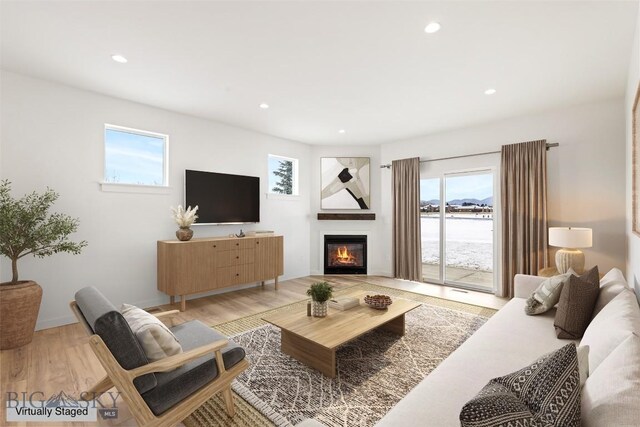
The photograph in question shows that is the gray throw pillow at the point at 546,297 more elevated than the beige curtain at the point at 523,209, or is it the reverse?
the beige curtain at the point at 523,209

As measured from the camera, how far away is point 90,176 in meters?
3.44

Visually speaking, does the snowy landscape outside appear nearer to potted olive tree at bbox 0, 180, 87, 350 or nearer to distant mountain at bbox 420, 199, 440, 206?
distant mountain at bbox 420, 199, 440, 206

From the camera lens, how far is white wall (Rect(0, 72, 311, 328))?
304 cm

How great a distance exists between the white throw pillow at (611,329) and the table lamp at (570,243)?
189 centimetres

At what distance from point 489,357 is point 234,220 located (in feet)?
12.8

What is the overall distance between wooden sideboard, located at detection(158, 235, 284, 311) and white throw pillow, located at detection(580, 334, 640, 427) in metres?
3.78

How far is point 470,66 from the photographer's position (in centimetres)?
281

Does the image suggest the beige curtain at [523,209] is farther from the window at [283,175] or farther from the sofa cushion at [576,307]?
the window at [283,175]

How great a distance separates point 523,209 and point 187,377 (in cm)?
456

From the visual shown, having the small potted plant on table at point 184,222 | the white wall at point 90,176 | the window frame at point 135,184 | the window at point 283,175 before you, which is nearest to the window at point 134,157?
the window frame at point 135,184

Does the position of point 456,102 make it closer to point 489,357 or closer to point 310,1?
point 310,1

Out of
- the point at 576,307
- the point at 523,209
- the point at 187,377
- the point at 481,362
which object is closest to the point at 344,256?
the point at 523,209

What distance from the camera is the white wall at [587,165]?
359 centimetres

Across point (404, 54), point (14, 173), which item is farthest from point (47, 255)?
point (404, 54)
